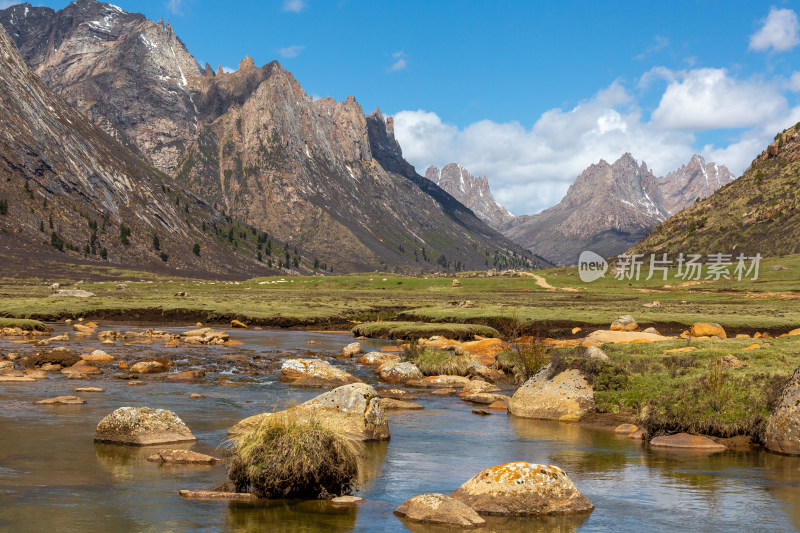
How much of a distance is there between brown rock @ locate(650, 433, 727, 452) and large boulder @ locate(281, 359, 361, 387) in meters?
16.4

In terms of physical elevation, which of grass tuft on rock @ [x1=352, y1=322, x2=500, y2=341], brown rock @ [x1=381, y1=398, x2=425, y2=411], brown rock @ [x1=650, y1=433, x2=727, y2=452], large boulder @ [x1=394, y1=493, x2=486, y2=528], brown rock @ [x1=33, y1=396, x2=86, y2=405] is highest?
grass tuft on rock @ [x1=352, y1=322, x2=500, y2=341]

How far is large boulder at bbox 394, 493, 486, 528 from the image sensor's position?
49.0ft

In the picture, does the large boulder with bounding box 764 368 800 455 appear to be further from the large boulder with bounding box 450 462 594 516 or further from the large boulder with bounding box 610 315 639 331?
the large boulder with bounding box 610 315 639 331

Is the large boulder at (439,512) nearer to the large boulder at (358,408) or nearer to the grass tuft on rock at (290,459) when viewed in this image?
the grass tuft on rock at (290,459)

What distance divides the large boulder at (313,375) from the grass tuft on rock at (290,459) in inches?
699

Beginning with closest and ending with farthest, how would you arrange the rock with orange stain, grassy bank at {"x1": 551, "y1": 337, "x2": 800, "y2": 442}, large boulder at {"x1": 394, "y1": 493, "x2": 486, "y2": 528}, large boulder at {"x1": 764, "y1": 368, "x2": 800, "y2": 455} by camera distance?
large boulder at {"x1": 394, "y1": 493, "x2": 486, "y2": 528} → large boulder at {"x1": 764, "y1": 368, "x2": 800, "y2": 455} → grassy bank at {"x1": 551, "y1": 337, "x2": 800, "y2": 442} → the rock with orange stain

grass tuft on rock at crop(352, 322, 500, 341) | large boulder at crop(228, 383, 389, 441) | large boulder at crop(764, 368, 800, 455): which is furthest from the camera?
grass tuft on rock at crop(352, 322, 500, 341)

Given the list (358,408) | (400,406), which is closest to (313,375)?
(400,406)

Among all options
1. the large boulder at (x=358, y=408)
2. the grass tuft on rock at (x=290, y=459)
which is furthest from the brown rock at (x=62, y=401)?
the grass tuft on rock at (x=290, y=459)

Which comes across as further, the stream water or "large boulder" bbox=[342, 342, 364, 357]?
"large boulder" bbox=[342, 342, 364, 357]

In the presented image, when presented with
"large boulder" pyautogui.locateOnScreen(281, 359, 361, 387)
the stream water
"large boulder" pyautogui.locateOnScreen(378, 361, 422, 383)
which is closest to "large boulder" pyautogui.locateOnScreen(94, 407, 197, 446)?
the stream water

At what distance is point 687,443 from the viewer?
23.9 meters

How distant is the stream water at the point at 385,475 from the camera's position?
14.9m

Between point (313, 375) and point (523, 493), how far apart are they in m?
21.8
